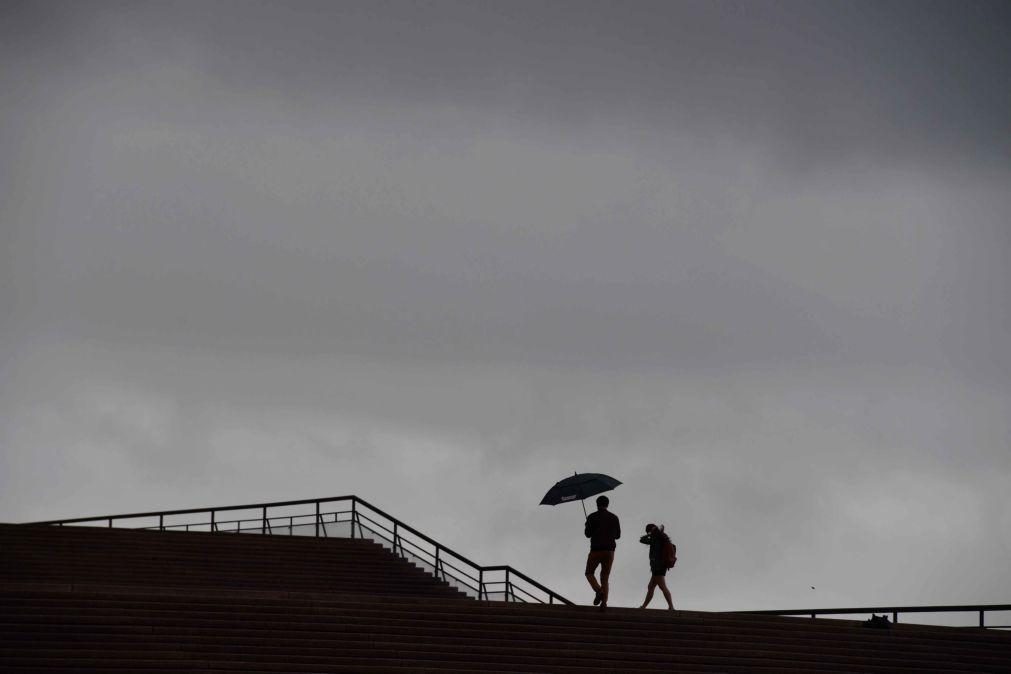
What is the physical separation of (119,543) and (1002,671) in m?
15.6

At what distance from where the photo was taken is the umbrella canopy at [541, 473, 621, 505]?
25.4 metres

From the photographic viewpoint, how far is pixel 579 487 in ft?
83.8

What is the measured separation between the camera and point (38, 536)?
29.0 metres

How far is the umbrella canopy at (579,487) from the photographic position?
25391mm

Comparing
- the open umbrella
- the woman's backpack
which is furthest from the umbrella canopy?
the woman's backpack

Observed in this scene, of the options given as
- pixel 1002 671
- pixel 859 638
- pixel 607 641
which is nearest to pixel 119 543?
pixel 607 641

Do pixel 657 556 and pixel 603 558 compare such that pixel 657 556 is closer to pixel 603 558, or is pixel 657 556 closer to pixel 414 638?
pixel 603 558

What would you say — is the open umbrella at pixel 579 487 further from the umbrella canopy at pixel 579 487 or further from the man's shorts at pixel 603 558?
the man's shorts at pixel 603 558

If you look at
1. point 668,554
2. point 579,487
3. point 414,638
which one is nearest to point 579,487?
point 579,487

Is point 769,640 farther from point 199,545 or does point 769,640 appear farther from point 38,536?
point 38,536

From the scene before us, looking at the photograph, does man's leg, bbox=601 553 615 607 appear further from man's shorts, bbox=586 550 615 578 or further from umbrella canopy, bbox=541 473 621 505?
umbrella canopy, bbox=541 473 621 505

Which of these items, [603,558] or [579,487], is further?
[579,487]

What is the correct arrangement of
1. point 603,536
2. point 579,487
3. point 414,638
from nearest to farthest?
point 414,638, point 603,536, point 579,487

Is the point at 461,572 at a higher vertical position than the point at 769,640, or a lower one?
higher
